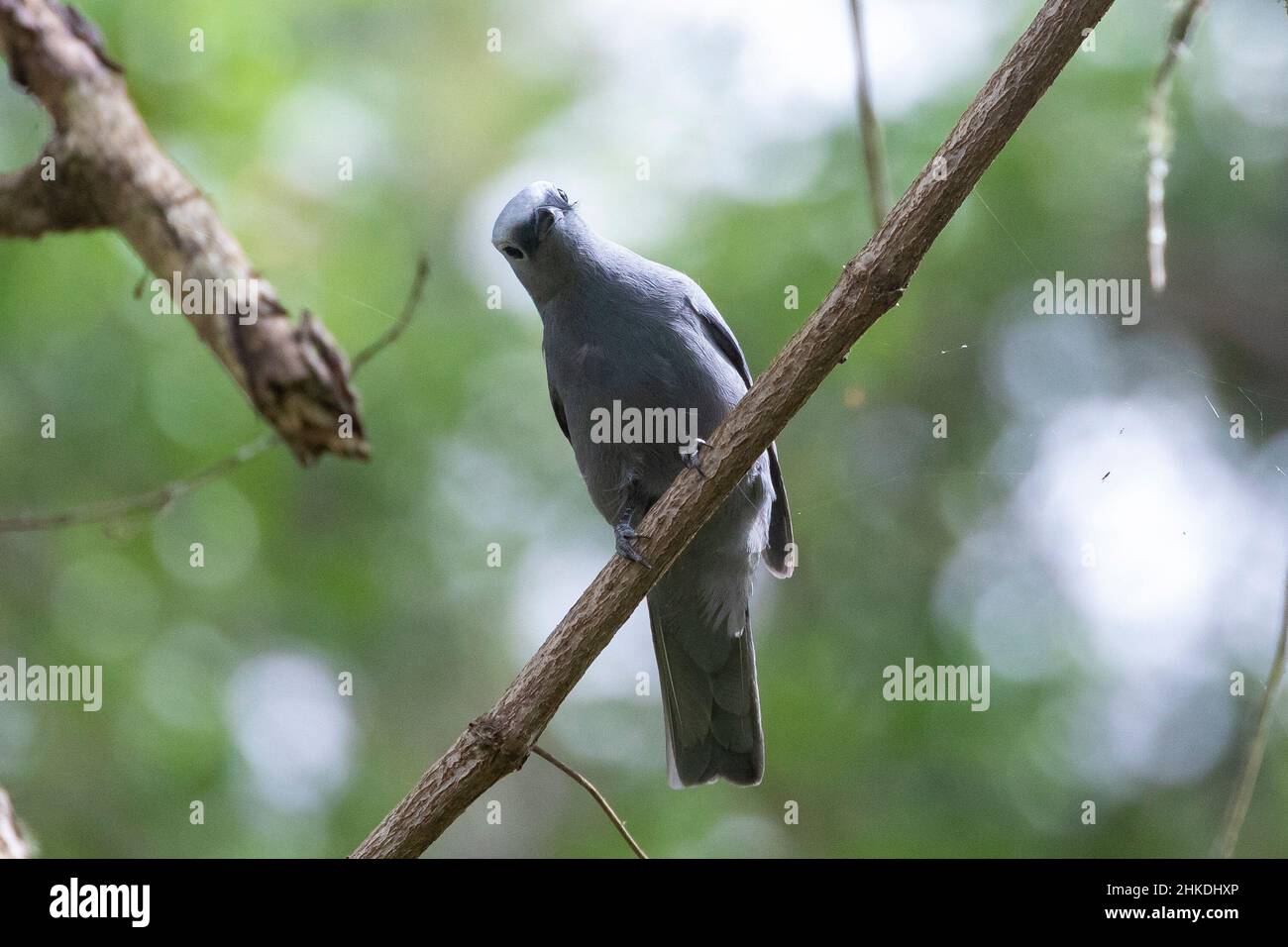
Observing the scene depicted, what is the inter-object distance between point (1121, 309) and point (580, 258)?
3.11m

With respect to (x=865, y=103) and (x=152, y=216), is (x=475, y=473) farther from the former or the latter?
(x=865, y=103)

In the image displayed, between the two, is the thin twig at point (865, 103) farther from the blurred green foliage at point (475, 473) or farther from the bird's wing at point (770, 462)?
the blurred green foliage at point (475, 473)

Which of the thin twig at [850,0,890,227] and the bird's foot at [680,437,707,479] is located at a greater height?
the thin twig at [850,0,890,227]

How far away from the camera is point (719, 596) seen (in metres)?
4.70

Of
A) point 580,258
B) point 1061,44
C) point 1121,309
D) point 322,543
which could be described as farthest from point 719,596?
point 322,543

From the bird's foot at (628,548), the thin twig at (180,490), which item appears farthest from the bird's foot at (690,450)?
the thin twig at (180,490)

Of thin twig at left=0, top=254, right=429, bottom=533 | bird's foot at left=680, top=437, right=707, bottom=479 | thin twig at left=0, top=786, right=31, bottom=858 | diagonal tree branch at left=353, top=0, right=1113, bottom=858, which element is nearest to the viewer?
diagonal tree branch at left=353, top=0, right=1113, bottom=858

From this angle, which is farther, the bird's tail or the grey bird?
the bird's tail

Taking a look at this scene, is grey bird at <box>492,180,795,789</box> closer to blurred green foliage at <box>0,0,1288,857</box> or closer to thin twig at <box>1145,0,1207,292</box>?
thin twig at <box>1145,0,1207,292</box>

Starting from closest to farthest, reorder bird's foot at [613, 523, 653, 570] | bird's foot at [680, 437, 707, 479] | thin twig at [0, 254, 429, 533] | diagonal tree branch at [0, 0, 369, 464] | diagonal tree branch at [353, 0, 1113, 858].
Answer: diagonal tree branch at [353, 0, 1113, 858] → bird's foot at [613, 523, 653, 570] → bird's foot at [680, 437, 707, 479] → diagonal tree branch at [0, 0, 369, 464] → thin twig at [0, 254, 429, 533]

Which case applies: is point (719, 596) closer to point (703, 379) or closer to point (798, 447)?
point (703, 379)

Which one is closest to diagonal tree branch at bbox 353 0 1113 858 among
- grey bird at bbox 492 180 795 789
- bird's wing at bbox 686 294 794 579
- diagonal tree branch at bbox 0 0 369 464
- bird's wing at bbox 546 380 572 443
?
grey bird at bbox 492 180 795 789

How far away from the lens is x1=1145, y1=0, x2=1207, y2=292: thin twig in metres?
3.94

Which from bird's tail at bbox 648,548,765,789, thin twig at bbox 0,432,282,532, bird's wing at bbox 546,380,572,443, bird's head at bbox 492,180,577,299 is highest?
bird's head at bbox 492,180,577,299
